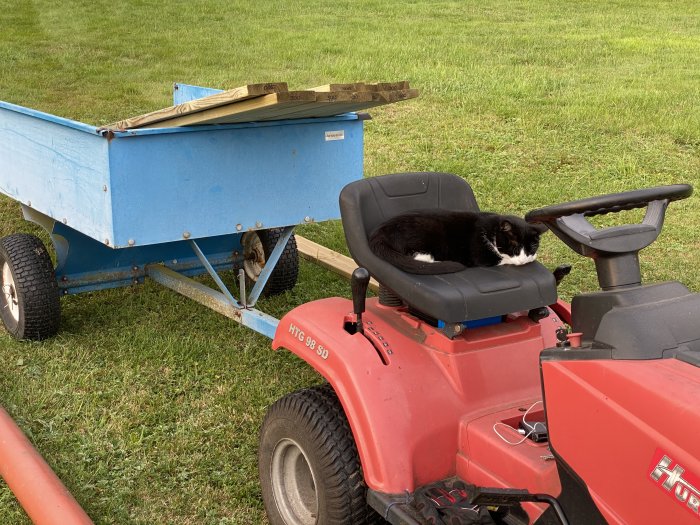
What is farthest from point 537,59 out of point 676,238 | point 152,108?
point 676,238

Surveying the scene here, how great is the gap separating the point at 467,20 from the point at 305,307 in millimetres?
11396

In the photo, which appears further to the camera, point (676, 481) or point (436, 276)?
point (436, 276)

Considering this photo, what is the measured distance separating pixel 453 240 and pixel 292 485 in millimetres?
922

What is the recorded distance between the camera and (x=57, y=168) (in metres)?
3.75

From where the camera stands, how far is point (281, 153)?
375cm

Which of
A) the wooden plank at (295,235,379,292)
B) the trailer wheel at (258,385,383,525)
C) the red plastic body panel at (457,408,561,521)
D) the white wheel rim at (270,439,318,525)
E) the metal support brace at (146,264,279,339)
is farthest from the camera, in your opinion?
the wooden plank at (295,235,379,292)

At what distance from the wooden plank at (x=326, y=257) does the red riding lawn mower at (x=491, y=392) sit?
6.19 ft

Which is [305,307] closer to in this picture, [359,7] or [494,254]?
[494,254]

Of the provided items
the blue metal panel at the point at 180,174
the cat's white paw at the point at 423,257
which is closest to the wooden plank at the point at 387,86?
the blue metal panel at the point at 180,174

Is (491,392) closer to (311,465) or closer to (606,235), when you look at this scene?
(311,465)

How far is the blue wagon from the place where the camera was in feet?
11.3

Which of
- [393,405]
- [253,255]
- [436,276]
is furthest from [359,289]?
[253,255]

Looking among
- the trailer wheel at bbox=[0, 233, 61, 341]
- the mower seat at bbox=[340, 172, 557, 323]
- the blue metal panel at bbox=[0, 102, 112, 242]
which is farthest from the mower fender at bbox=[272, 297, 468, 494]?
the trailer wheel at bbox=[0, 233, 61, 341]

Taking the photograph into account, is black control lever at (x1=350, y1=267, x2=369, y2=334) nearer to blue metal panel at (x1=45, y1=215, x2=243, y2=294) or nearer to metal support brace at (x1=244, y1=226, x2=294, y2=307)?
metal support brace at (x1=244, y1=226, x2=294, y2=307)
